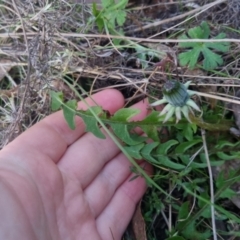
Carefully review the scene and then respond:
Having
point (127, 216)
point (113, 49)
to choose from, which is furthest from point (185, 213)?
point (113, 49)

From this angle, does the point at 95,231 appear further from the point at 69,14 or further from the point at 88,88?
the point at 69,14

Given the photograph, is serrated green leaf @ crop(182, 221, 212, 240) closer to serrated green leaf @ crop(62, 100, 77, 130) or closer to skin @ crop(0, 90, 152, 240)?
skin @ crop(0, 90, 152, 240)

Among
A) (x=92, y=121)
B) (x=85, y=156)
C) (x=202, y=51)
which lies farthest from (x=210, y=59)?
(x=85, y=156)

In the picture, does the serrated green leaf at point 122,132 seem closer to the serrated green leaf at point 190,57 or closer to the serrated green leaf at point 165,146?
the serrated green leaf at point 165,146

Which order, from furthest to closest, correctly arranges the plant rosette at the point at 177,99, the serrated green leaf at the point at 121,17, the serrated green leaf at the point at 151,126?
1. the serrated green leaf at the point at 121,17
2. the serrated green leaf at the point at 151,126
3. the plant rosette at the point at 177,99

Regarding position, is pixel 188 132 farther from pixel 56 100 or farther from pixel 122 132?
pixel 56 100

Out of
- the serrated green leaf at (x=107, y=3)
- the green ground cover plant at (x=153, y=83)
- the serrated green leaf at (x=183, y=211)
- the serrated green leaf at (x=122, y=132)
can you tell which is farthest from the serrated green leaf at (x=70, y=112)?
the serrated green leaf at (x=183, y=211)
